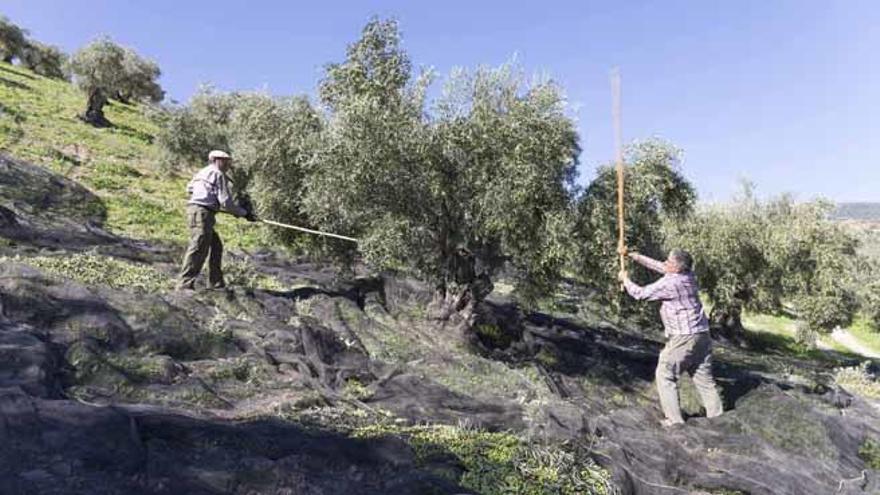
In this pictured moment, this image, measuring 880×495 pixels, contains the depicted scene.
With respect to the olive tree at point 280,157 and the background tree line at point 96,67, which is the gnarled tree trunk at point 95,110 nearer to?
the background tree line at point 96,67

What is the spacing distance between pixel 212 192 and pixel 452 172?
536 cm

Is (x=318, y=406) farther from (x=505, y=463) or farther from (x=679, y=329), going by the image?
(x=679, y=329)

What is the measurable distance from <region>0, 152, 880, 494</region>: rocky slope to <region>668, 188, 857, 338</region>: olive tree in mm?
A: 15159

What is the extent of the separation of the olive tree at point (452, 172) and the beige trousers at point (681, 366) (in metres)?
3.83

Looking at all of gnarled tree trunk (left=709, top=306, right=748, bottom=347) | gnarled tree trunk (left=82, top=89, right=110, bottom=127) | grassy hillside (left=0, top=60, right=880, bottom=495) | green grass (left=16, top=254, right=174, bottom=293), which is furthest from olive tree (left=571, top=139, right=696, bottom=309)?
gnarled tree trunk (left=82, top=89, right=110, bottom=127)

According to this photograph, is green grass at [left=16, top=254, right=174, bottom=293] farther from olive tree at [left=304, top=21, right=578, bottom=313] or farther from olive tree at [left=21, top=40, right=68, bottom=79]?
olive tree at [left=21, top=40, right=68, bottom=79]

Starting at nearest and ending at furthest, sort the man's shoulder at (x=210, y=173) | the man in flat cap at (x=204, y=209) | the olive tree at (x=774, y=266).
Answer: the man in flat cap at (x=204, y=209) → the man's shoulder at (x=210, y=173) → the olive tree at (x=774, y=266)

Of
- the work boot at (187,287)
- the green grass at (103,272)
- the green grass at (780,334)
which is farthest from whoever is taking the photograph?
the green grass at (780,334)

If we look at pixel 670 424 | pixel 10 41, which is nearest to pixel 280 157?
pixel 670 424

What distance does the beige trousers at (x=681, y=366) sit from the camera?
1044 cm

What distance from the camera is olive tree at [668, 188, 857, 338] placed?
2997 centimetres

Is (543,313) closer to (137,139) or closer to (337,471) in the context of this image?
(337,471)

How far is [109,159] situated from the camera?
3177cm

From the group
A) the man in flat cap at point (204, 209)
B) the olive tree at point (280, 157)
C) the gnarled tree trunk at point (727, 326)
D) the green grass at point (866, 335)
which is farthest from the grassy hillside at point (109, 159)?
the green grass at point (866, 335)
